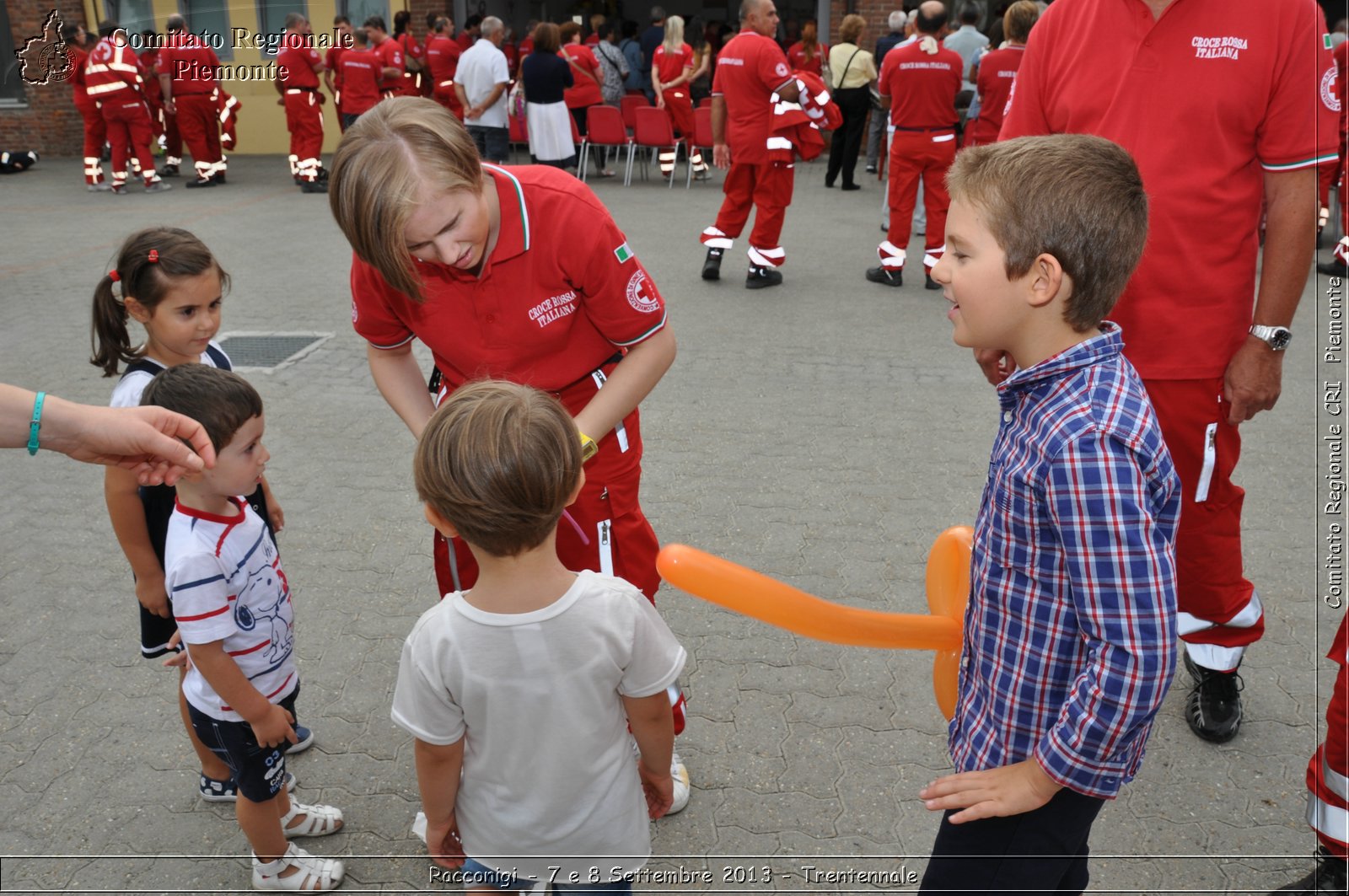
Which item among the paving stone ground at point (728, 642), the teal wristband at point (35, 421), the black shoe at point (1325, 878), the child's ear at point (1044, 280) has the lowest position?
the paving stone ground at point (728, 642)

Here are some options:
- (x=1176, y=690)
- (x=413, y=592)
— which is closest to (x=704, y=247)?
(x=413, y=592)

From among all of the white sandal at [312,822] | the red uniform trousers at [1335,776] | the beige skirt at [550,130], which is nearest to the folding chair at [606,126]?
the beige skirt at [550,130]

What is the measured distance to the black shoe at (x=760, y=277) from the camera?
8.04 m

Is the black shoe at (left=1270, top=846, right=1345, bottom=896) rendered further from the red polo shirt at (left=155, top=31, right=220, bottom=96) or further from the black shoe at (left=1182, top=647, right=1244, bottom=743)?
the red polo shirt at (left=155, top=31, right=220, bottom=96)

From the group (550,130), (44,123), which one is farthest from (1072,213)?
(44,123)

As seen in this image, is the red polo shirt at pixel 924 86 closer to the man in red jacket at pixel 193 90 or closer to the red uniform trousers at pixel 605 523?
the red uniform trousers at pixel 605 523

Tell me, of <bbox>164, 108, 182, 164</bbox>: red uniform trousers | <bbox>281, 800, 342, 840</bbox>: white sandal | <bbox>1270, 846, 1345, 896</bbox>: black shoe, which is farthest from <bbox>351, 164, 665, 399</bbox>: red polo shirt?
<bbox>164, 108, 182, 164</bbox>: red uniform trousers

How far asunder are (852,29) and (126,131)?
361 inches

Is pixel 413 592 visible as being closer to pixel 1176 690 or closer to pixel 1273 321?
pixel 1176 690

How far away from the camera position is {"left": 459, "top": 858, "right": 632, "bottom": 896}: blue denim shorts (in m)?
1.85

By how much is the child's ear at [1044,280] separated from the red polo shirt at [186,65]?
14.0 m

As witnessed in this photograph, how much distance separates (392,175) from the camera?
1808 millimetres

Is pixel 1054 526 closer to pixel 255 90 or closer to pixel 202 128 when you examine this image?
pixel 202 128

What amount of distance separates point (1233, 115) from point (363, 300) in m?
2.00
